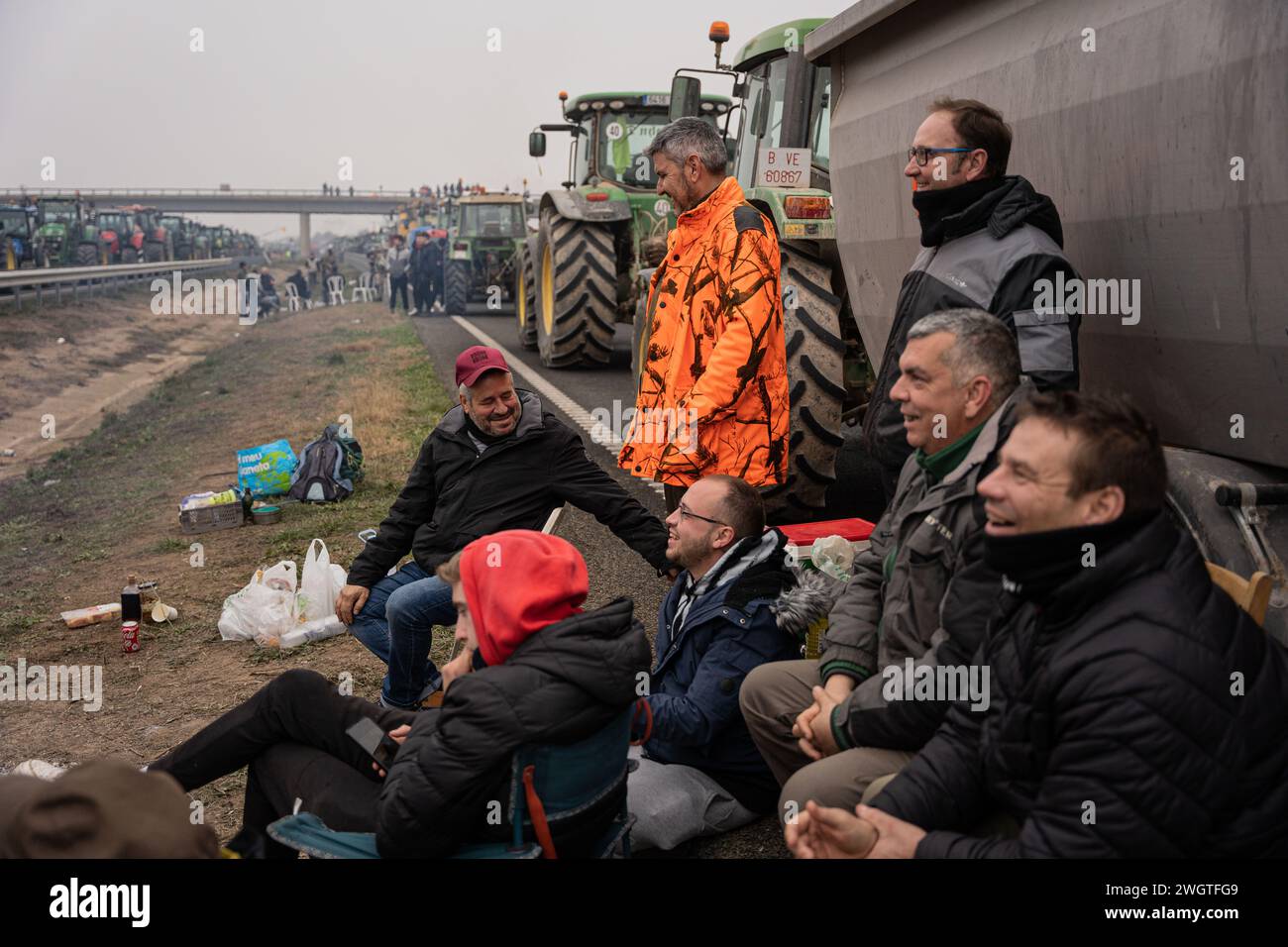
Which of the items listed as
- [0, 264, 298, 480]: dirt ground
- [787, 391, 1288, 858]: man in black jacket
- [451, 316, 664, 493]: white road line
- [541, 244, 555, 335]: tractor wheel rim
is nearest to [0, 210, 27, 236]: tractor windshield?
[0, 264, 298, 480]: dirt ground

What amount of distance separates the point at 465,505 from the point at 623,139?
10.9 meters

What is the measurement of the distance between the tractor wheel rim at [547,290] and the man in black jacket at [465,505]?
9.37 m

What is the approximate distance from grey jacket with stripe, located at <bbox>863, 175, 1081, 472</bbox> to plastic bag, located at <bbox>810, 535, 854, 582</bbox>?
527 mm

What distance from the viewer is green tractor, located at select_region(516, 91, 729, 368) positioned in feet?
43.5

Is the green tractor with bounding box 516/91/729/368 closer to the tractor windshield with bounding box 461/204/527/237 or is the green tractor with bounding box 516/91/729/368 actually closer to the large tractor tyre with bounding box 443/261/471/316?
the large tractor tyre with bounding box 443/261/471/316

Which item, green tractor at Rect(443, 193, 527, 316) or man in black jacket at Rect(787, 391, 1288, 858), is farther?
green tractor at Rect(443, 193, 527, 316)

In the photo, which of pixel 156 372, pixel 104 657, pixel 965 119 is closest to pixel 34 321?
pixel 156 372

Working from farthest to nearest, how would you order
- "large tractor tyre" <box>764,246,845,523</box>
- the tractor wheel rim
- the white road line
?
1. the tractor wheel rim
2. the white road line
3. "large tractor tyre" <box>764,246,845,523</box>

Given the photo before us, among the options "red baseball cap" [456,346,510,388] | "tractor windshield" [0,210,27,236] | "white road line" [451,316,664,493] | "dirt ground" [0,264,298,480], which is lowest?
"dirt ground" [0,264,298,480]

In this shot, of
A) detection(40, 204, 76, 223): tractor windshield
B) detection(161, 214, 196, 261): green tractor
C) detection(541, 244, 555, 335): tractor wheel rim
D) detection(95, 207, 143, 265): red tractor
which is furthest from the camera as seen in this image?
detection(161, 214, 196, 261): green tractor

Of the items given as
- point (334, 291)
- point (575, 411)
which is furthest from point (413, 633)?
point (334, 291)

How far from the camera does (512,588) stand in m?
2.79
